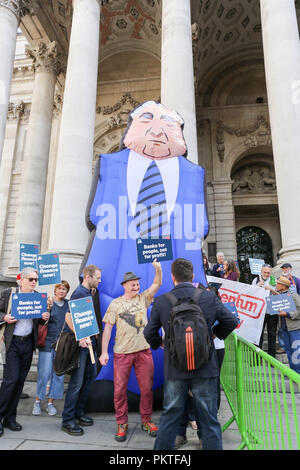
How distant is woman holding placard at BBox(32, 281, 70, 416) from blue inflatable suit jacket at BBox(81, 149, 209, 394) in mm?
826

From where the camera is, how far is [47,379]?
4527 millimetres

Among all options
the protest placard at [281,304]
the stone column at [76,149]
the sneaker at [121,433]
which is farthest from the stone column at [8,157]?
the sneaker at [121,433]

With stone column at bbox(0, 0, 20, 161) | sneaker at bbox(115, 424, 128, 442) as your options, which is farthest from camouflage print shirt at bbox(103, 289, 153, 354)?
stone column at bbox(0, 0, 20, 161)

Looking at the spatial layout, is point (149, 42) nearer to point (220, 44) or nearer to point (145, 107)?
point (220, 44)

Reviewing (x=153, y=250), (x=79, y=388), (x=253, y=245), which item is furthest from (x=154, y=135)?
(x=253, y=245)

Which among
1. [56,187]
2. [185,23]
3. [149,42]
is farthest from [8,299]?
[149,42]

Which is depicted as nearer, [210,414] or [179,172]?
[210,414]

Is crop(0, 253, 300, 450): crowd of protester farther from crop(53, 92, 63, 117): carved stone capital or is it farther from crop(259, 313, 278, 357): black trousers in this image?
crop(53, 92, 63, 117): carved stone capital

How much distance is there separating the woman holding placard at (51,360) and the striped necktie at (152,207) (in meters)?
1.65

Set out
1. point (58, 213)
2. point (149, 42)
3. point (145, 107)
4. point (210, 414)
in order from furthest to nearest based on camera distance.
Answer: point (149, 42)
point (58, 213)
point (145, 107)
point (210, 414)

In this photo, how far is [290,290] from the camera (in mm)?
5770

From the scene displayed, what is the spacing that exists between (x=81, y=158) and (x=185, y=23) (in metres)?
5.49

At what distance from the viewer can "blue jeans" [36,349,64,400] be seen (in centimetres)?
431

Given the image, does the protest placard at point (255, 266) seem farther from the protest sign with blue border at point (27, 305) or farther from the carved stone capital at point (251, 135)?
the carved stone capital at point (251, 135)
